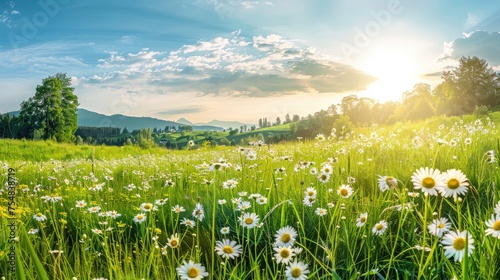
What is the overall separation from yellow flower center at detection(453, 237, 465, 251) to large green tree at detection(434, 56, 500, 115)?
68.5m

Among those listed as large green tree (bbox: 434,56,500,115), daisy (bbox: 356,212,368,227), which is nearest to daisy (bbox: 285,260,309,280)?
daisy (bbox: 356,212,368,227)

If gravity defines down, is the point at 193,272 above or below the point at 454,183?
below

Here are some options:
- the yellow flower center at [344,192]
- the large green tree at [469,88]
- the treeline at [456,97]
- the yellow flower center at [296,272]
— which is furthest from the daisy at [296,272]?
the large green tree at [469,88]

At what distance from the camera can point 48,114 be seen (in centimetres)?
6462

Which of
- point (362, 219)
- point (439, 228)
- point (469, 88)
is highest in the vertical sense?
point (469, 88)

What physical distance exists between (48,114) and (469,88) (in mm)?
70591

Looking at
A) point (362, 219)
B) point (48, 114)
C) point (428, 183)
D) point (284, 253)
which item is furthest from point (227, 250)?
point (48, 114)

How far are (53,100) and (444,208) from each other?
70.7 m

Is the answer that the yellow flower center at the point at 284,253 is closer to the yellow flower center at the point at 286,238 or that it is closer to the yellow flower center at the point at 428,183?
the yellow flower center at the point at 286,238

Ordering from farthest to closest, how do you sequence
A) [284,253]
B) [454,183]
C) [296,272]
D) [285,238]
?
[285,238], [284,253], [296,272], [454,183]

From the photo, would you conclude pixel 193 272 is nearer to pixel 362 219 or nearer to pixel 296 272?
pixel 296 272

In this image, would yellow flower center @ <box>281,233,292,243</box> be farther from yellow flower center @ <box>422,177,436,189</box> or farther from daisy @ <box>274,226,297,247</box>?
yellow flower center @ <box>422,177,436,189</box>

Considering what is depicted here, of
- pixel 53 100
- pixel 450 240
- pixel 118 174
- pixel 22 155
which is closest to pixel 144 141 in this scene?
pixel 22 155

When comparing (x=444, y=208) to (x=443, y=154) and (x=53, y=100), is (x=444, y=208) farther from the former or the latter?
(x=53, y=100)
